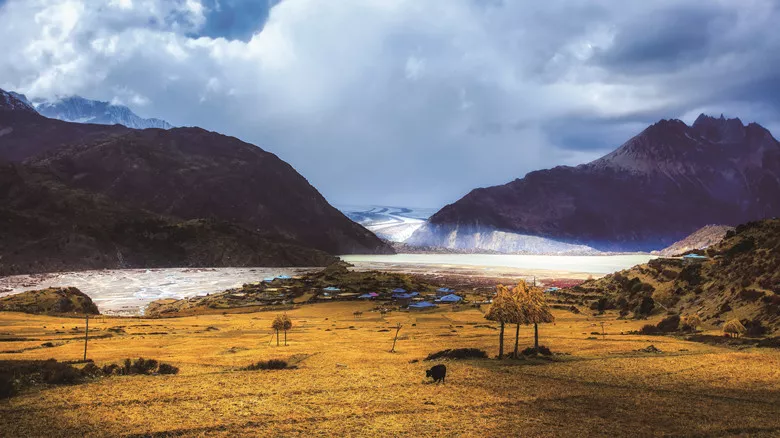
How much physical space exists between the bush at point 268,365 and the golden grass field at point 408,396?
1626mm

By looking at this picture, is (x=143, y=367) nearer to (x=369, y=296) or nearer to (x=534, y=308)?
(x=534, y=308)

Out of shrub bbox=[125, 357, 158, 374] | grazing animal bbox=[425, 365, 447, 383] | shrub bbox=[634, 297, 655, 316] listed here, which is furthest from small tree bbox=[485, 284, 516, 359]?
shrub bbox=[634, 297, 655, 316]

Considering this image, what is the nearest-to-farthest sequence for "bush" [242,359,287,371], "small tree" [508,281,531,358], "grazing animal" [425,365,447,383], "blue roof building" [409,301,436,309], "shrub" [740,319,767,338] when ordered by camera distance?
"grazing animal" [425,365,447,383]
"bush" [242,359,287,371]
"small tree" [508,281,531,358]
"shrub" [740,319,767,338]
"blue roof building" [409,301,436,309]

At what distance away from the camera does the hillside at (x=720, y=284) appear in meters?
56.0

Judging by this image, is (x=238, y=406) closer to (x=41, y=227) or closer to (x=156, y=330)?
(x=156, y=330)

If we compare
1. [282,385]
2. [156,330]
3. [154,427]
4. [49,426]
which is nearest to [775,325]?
[282,385]

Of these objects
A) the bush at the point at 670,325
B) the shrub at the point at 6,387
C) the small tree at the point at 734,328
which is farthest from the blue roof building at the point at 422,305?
the shrub at the point at 6,387

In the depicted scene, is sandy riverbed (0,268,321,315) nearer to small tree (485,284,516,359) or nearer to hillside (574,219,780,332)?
small tree (485,284,516,359)

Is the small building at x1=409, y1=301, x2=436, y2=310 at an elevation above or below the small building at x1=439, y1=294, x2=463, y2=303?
below

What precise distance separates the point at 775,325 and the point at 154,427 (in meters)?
56.9

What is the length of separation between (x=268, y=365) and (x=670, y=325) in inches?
1993

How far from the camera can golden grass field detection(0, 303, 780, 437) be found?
1950 centimetres

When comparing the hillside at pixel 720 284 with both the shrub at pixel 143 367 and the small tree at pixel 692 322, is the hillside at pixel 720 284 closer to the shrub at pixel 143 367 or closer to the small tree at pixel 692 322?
the small tree at pixel 692 322

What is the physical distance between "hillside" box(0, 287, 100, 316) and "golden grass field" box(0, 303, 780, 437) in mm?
44450
